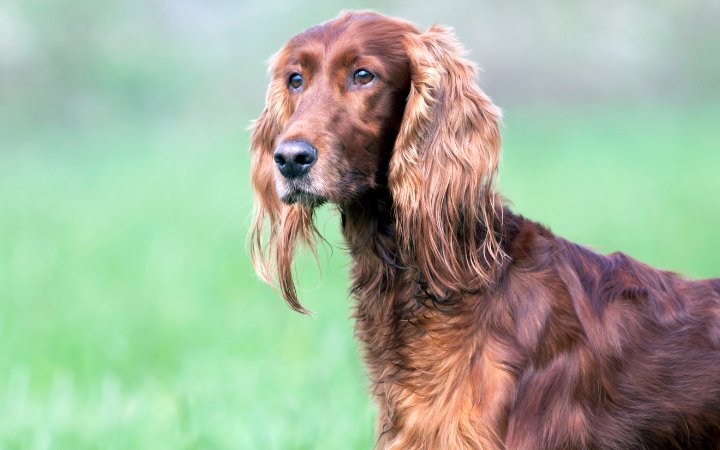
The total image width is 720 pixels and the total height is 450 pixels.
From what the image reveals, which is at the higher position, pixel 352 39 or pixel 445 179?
pixel 352 39

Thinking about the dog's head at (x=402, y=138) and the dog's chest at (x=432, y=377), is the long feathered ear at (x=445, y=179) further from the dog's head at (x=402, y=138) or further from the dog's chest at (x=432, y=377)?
the dog's chest at (x=432, y=377)

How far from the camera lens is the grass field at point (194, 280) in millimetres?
5355

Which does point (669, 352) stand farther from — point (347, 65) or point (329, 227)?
point (329, 227)

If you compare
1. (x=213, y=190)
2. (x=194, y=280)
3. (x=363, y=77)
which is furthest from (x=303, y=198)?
(x=213, y=190)

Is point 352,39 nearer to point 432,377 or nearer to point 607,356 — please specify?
point 432,377

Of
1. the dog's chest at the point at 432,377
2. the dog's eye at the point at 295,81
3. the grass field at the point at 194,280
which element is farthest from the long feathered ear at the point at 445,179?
the grass field at the point at 194,280

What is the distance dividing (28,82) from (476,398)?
20126mm

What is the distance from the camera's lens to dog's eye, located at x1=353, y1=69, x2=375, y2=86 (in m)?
3.67

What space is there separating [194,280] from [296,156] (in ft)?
18.3

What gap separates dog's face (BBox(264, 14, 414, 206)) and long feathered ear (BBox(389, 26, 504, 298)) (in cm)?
7

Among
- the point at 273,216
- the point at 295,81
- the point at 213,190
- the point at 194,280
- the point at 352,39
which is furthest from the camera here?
the point at 213,190

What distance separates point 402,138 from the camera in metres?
3.65

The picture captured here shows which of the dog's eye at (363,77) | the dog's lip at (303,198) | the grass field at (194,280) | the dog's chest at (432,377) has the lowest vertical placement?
the grass field at (194,280)

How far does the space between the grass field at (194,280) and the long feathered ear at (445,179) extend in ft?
2.27
